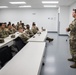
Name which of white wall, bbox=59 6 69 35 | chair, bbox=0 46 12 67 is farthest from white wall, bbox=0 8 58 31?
chair, bbox=0 46 12 67

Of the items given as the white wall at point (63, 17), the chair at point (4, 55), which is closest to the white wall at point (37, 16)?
the white wall at point (63, 17)

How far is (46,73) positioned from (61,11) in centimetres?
906

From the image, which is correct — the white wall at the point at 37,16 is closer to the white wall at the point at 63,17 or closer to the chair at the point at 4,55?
the white wall at the point at 63,17

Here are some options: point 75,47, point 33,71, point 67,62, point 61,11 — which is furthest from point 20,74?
point 61,11

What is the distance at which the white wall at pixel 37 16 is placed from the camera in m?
14.6

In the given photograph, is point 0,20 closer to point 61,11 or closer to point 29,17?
point 29,17

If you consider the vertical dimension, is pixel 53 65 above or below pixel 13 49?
below

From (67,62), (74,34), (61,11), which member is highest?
(61,11)

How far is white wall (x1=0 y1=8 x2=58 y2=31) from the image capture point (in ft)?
47.8

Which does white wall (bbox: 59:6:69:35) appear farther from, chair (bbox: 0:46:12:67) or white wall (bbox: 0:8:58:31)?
chair (bbox: 0:46:12:67)

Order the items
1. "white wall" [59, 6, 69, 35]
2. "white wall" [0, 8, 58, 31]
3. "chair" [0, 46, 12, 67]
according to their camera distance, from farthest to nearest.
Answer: "white wall" [0, 8, 58, 31], "white wall" [59, 6, 69, 35], "chair" [0, 46, 12, 67]

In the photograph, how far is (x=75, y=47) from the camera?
14.1ft

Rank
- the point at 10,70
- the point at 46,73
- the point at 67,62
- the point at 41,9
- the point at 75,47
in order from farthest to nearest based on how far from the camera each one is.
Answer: the point at 41,9 < the point at 67,62 < the point at 75,47 < the point at 46,73 < the point at 10,70

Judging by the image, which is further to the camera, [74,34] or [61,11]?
[61,11]
